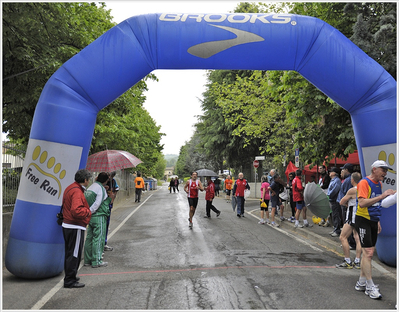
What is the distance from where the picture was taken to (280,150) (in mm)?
24016

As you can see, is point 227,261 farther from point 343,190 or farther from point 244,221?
point 244,221

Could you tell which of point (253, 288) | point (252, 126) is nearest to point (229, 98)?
point (252, 126)

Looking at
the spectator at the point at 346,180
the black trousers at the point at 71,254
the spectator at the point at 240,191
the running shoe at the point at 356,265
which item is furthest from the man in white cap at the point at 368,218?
the spectator at the point at 240,191

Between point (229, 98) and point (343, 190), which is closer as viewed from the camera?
point (343, 190)

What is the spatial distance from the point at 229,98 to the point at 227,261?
18803 millimetres

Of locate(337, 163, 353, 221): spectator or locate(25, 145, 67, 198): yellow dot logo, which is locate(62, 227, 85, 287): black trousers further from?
locate(337, 163, 353, 221): spectator

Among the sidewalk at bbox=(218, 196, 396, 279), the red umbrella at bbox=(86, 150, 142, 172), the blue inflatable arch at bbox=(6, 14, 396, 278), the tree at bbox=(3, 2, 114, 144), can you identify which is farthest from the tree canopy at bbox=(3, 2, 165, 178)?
the sidewalk at bbox=(218, 196, 396, 279)

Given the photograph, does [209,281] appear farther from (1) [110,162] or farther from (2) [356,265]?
(1) [110,162]

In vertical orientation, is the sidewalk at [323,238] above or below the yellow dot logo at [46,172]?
below

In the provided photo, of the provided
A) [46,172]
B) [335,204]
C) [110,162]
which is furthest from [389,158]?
[46,172]

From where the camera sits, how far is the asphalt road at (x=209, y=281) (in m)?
4.87

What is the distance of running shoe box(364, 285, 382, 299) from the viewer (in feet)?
16.6

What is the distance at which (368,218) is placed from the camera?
Answer: 5.34 metres

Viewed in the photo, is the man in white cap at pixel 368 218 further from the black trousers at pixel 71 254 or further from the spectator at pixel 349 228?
the black trousers at pixel 71 254
